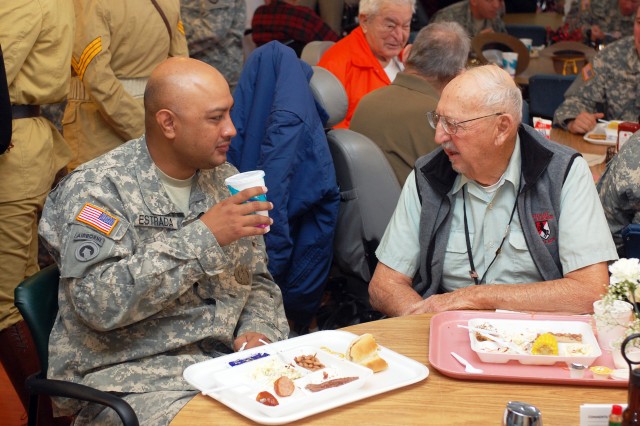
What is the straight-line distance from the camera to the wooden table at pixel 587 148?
380 centimetres

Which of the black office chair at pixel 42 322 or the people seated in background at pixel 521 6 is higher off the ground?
the black office chair at pixel 42 322

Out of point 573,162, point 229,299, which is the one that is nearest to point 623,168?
point 573,162

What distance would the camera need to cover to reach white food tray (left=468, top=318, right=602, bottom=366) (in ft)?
6.40

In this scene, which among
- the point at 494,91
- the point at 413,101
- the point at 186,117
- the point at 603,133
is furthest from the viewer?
the point at 603,133

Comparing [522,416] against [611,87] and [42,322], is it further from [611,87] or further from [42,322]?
[611,87]

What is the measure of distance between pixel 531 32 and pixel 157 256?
21.5ft

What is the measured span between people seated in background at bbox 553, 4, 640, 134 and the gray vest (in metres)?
2.15

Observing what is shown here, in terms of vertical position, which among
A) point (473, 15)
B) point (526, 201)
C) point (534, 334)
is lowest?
point (473, 15)

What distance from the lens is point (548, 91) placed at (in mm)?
5254

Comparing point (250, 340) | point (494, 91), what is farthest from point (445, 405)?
point (494, 91)

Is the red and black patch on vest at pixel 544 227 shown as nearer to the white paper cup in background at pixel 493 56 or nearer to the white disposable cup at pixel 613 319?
the white disposable cup at pixel 613 319

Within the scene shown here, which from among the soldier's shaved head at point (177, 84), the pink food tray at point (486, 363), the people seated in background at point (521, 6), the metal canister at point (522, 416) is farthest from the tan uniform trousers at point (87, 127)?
the people seated in background at point (521, 6)

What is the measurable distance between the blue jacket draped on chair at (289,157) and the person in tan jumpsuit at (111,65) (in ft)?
2.78

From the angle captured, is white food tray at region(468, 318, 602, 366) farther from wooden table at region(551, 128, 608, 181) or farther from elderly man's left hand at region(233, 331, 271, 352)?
wooden table at region(551, 128, 608, 181)
